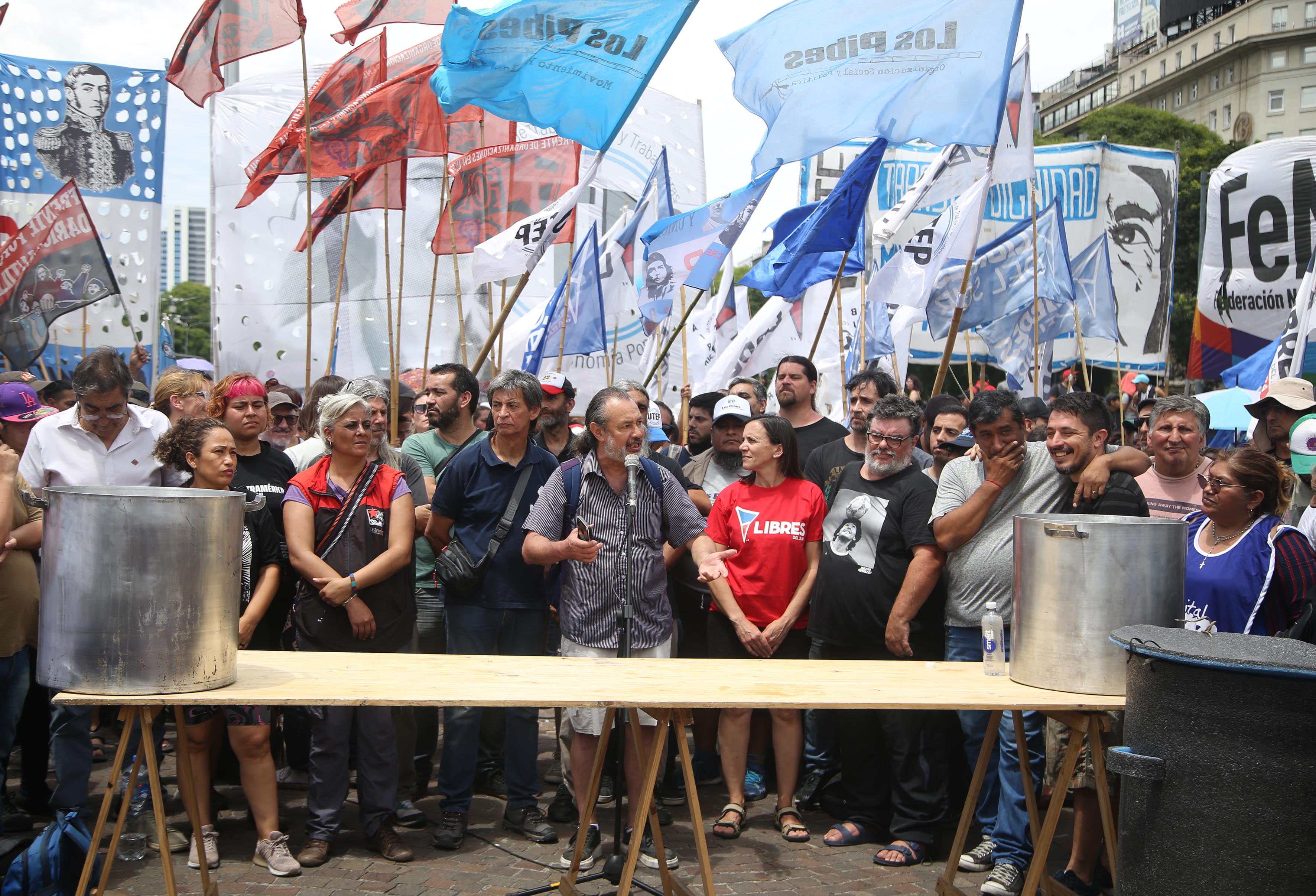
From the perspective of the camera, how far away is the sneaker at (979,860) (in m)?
4.87

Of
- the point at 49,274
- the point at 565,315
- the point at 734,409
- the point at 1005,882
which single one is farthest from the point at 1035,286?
the point at 49,274

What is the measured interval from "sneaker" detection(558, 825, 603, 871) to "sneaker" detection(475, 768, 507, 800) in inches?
35.5

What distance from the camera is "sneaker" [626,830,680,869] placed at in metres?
4.88

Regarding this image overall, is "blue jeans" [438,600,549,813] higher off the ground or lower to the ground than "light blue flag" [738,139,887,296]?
lower

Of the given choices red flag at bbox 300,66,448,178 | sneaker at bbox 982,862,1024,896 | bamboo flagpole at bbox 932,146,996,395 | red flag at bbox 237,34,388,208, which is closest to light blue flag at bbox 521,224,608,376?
red flag at bbox 300,66,448,178

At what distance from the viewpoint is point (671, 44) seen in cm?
774

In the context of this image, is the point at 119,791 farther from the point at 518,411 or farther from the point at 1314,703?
the point at 1314,703

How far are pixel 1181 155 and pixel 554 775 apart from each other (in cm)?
4868

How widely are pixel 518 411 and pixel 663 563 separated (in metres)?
1.02

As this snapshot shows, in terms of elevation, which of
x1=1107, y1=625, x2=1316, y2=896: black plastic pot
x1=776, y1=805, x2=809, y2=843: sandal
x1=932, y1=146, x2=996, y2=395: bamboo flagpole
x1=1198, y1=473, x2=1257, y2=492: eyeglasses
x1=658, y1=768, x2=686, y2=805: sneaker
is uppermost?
x1=932, y1=146, x2=996, y2=395: bamboo flagpole

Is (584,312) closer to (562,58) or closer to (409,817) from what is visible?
(562,58)

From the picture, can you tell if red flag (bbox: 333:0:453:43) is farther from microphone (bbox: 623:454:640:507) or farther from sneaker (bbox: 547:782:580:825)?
sneaker (bbox: 547:782:580:825)

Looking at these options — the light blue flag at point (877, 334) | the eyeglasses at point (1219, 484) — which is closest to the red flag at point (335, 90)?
the light blue flag at point (877, 334)

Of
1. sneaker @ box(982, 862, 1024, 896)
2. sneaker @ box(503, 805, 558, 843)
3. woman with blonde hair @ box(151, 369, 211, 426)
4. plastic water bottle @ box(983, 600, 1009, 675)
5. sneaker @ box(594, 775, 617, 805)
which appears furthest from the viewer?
woman with blonde hair @ box(151, 369, 211, 426)
